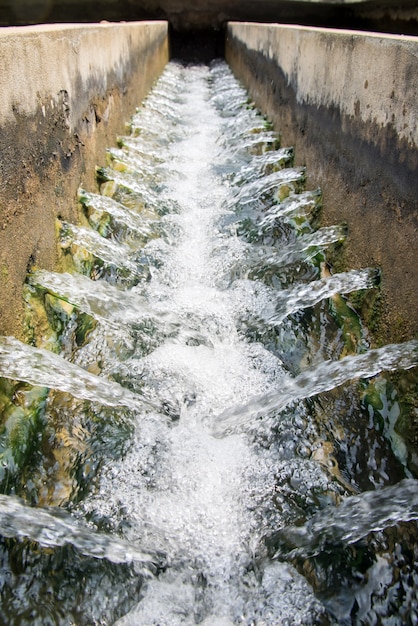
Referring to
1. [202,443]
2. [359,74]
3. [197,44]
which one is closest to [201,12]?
[197,44]

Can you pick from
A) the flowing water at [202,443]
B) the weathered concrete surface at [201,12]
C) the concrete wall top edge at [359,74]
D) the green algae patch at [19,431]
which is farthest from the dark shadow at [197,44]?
the green algae patch at [19,431]

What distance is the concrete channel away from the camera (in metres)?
2.87

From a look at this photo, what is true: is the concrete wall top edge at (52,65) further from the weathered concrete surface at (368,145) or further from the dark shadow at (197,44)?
the dark shadow at (197,44)

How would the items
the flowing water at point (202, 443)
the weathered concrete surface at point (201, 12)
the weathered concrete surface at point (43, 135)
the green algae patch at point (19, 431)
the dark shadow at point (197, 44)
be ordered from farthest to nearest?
1. the dark shadow at point (197, 44)
2. the weathered concrete surface at point (201, 12)
3. the weathered concrete surface at point (43, 135)
4. the green algae patch at point (19, 431)
5. the flowing water at point (202, 443)

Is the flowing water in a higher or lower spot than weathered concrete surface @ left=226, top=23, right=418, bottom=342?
lower

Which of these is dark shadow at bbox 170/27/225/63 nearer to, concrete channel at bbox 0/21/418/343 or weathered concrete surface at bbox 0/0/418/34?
weathered concrete surface at bbox 0/0/418/34

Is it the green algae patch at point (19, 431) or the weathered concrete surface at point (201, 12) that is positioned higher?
the weathered concrete surface at point (201, 12)

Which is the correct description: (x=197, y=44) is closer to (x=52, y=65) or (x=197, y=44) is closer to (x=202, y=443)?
(x=52, y=65)

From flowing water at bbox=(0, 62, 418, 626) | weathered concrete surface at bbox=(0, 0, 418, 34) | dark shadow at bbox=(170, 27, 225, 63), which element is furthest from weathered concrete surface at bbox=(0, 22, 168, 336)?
dark shadow at bbox=(170, 27, 225, 63)

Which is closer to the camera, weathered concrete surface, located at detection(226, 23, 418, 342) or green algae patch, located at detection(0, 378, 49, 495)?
green algae patch, located at detection(0, 378, 49, 495)

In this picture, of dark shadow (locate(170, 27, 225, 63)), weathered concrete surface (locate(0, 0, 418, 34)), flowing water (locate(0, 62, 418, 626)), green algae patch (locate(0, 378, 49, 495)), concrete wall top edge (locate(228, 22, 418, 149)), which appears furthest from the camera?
dark shadow (locate(170, 27, 225, 63))

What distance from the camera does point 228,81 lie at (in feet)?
37.0

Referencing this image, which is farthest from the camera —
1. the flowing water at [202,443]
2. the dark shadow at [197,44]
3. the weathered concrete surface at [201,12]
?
the dark shadow at [197,44]

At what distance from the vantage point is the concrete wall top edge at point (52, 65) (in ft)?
9.51
